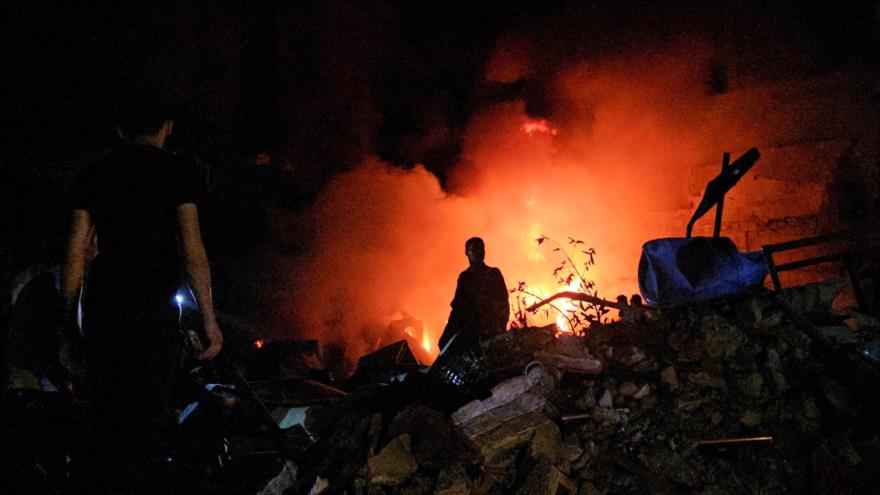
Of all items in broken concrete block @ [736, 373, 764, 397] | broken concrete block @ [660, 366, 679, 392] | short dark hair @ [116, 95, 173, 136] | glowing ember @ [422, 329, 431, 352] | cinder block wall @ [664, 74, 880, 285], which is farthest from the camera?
glowing ember @ [422, 329, 431, 352]

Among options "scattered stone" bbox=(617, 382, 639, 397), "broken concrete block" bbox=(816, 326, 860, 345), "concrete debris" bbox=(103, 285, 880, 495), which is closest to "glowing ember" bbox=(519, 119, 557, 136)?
"concrete debris" bbox=(103, 285, 880, 495)

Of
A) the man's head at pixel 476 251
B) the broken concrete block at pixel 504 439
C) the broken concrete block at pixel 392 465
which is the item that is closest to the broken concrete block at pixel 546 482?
the broken concrete block at pixel 504 439

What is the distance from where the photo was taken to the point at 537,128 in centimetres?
1393

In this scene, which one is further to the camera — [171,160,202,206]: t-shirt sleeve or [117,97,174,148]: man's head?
[117,97,174,148]: man's head

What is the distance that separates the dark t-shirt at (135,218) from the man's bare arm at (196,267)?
0.05 metres

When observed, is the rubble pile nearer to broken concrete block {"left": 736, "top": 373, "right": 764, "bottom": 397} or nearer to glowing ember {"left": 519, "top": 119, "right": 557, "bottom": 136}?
broken concrete block {"left": 736, "top": 373, "right": 764, "bottom": 397}

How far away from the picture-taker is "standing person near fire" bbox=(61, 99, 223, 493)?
208 centimetres

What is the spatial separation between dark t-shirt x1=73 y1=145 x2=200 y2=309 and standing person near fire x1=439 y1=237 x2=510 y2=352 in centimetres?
331

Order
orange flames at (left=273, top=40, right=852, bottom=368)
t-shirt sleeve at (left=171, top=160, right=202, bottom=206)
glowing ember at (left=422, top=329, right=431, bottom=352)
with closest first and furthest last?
t-shirt sleeve at (left=171, top=160, right=202, bottom=206)
orange flames at (left=273, top=40, right=852, bottom=368)
glowing ember at (left=422, top=329, right=431, bottom=352)

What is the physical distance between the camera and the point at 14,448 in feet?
10.1

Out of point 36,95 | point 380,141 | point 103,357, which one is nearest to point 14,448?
point 103,357

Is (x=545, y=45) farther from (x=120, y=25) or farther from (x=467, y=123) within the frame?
(x=120, y=25)

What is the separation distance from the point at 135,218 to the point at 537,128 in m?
13.2

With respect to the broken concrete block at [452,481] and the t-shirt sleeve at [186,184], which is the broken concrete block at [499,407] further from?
the t-shirt sleeve at [186,184]
